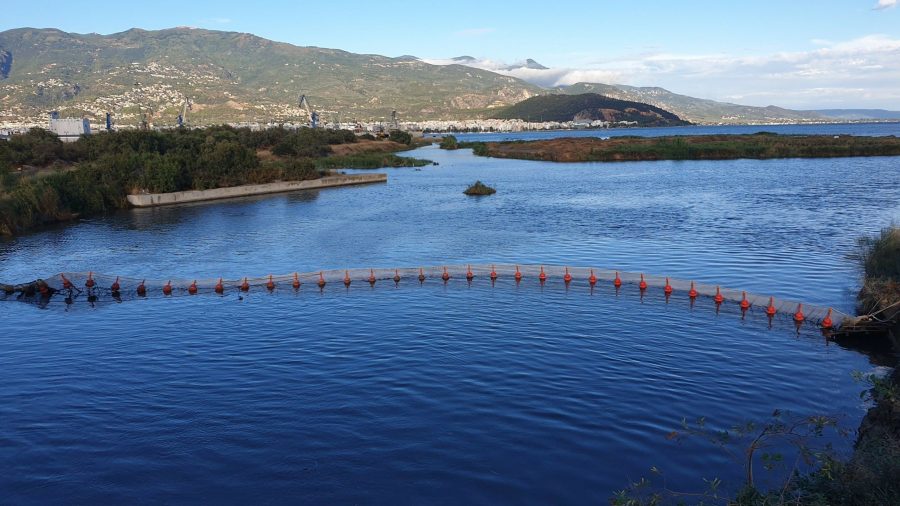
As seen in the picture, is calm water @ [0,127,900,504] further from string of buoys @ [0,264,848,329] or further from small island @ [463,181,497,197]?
small island @ [463,181,497,197]

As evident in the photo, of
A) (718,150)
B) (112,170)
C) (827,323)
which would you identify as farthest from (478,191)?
(718,150)

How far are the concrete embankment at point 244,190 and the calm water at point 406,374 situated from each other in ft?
78.4

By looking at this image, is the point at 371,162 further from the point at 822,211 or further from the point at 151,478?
the point at 151,478

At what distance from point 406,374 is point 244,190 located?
63.1m

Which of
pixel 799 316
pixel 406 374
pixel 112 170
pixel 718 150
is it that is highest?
pixel 718 150

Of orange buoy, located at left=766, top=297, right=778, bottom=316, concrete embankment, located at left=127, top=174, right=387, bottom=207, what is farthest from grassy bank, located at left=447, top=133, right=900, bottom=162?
orange buoy, located at left=766, top=297, right=778, bottom=316

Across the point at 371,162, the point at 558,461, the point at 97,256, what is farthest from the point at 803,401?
the point at 371,162

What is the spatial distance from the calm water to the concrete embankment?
23.9 m

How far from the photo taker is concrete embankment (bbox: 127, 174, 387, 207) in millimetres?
69562

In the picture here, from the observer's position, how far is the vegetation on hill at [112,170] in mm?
58406

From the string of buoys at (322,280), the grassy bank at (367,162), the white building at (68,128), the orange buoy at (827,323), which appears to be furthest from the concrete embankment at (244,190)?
the white building at (68,128)

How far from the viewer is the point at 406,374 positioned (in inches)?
838

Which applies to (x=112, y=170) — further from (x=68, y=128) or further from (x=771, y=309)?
(x=68, y=128)

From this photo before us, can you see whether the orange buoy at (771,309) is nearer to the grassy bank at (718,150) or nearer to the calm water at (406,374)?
the calm water at (406,374)
